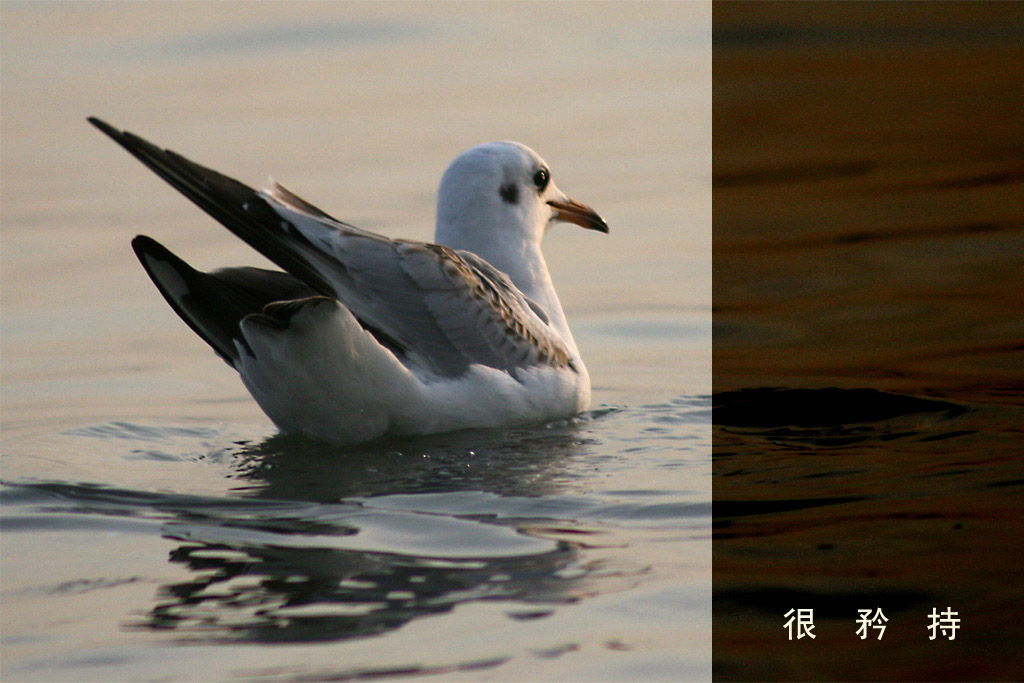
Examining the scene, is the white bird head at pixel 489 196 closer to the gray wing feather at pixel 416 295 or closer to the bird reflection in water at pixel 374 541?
the gray wing feather at pixel 416 295

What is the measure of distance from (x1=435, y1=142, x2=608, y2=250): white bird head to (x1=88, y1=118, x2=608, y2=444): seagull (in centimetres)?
45

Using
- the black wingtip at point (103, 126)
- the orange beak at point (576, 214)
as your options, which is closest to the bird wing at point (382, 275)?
the black wingtip at point (103, 126)

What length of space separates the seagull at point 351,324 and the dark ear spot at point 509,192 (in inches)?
23.1

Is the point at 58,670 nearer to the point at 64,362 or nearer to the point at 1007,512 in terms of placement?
the point at 1007,512

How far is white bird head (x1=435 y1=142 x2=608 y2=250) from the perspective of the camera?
26.3 feet

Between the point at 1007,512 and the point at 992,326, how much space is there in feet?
11.3

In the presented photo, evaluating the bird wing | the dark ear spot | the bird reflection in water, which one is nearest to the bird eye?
the dark ear spot

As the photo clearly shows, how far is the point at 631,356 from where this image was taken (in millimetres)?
9258

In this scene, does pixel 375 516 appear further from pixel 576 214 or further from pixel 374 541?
pixel 576 214

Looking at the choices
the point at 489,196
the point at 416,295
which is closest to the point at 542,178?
the point at 489,196

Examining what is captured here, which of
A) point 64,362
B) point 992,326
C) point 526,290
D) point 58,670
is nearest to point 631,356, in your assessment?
point 526,290

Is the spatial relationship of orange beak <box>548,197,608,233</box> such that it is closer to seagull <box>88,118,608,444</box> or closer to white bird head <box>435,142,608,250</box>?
white bird head <box>435,142,608,250</box>

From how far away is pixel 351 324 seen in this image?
6.55 meters

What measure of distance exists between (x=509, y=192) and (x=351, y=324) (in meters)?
1.85
